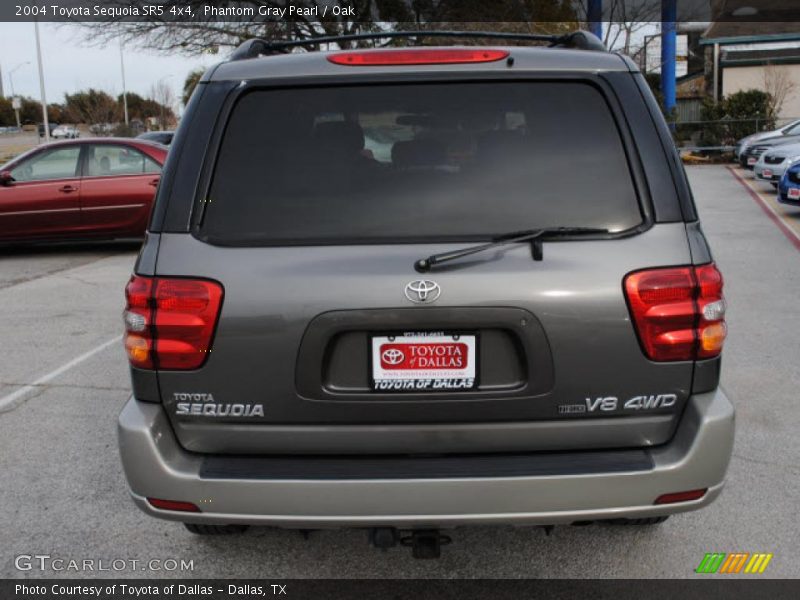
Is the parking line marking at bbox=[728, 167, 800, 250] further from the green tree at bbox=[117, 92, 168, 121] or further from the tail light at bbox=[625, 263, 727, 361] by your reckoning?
the green tree at bbox=[117, 92, 168, 121]

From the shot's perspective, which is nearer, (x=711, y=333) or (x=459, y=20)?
(x=711, y=333)

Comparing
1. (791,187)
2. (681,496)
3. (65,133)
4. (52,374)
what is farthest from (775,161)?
(65,133)

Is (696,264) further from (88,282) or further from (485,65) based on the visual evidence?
(88,282)

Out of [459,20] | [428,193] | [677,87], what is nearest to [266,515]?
[428,193]

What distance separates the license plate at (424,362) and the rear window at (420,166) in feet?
1.03

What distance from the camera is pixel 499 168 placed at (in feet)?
8.84

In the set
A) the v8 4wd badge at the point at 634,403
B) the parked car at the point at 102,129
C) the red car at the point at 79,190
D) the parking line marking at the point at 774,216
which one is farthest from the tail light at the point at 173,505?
the parked car at the point at 102,129

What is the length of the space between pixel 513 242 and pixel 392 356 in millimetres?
509

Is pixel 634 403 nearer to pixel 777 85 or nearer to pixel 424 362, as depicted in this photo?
pixel 424 362

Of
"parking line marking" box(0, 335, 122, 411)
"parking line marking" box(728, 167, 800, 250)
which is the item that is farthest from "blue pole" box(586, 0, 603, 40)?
"parking line marking" box(0, 335, 122, 411)

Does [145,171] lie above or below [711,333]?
below

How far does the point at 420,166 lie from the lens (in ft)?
8.94

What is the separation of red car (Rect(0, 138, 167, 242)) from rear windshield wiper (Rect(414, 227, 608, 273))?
9.95 meters

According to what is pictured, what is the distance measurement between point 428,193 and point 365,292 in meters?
0.38
